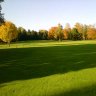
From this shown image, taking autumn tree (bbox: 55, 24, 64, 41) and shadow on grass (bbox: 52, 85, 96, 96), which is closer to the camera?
shadow on grass (bbox: 52, 85, 96, 96)

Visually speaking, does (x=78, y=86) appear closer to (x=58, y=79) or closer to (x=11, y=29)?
(x=58, y=79)

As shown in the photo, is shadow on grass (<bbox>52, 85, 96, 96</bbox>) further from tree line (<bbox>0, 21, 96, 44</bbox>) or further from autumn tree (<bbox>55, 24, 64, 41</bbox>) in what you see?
autumn tree (<bbox>55, 24, 64, 41</bbox>)

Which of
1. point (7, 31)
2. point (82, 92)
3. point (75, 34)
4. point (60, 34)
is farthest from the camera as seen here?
point (75, 34)

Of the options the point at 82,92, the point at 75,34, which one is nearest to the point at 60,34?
the point at 75,34

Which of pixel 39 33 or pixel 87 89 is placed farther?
pixel 39 33

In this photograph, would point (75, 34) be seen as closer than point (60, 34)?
No

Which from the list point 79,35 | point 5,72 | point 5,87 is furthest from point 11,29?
point 79,35

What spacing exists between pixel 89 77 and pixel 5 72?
7.45 meters

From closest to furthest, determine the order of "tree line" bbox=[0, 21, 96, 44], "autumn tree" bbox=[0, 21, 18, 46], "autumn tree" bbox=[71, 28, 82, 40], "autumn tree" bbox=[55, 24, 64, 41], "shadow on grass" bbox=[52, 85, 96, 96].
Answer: "shadow on grass" bbox=[52, 85, 96, 96], "autumn tree" bbox=[0, 21, 18, 46], "tree line" bbox=[0, 21, 96, 44], "autumn tree" bbox=[55, 24, 64, 41], "autumn tree" bbox=[71, 28, 82, 40]

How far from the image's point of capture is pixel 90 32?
556ft

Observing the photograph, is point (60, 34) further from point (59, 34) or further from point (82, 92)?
point (82, 92)

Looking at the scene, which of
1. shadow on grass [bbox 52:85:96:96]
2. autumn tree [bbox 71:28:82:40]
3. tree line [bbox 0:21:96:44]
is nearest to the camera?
shadow on grass [bbox 52:85:96:96]

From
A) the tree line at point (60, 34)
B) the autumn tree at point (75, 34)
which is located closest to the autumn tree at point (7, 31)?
the tree line at point (60, 34)

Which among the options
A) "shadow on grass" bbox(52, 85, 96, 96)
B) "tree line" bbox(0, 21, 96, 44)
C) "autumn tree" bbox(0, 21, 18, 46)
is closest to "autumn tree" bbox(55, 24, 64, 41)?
"tree line" bbox(0, 21, 96, 44)
